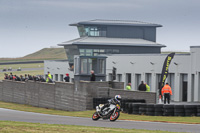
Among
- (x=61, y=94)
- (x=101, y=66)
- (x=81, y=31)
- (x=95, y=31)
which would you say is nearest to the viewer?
(x=101, y=66)

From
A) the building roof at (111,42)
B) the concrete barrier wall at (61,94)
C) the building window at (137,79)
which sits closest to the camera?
the concrete barrier wall at (61,94)

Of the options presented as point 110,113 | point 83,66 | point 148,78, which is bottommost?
point 110,113

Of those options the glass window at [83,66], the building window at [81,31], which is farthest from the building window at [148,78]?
the building window at [81,31]

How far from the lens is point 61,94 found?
46656mm

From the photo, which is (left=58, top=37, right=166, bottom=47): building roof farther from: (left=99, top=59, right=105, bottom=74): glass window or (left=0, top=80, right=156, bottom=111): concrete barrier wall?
(left=99, top=59, right=105, bottom=74): glass window

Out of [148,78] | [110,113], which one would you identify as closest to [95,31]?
[148,78]

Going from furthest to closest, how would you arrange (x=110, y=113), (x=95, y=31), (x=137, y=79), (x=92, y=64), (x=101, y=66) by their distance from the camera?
(x=95, y=31) < (x=137, y=79) < (x=101, y=66) < (x=92, y=64) < (x=110, y=113)

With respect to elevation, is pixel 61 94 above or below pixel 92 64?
below

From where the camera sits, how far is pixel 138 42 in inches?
3093

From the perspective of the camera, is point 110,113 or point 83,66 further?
point 83,66

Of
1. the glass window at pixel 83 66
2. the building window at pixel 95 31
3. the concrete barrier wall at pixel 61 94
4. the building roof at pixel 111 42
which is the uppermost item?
the building window at pixel 95 31

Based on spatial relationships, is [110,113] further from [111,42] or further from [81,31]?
[81,31]

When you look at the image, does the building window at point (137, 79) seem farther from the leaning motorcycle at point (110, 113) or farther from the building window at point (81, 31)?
the leaning motorcycle at point (110, 113)

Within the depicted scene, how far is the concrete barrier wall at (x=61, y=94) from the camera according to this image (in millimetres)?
39269
